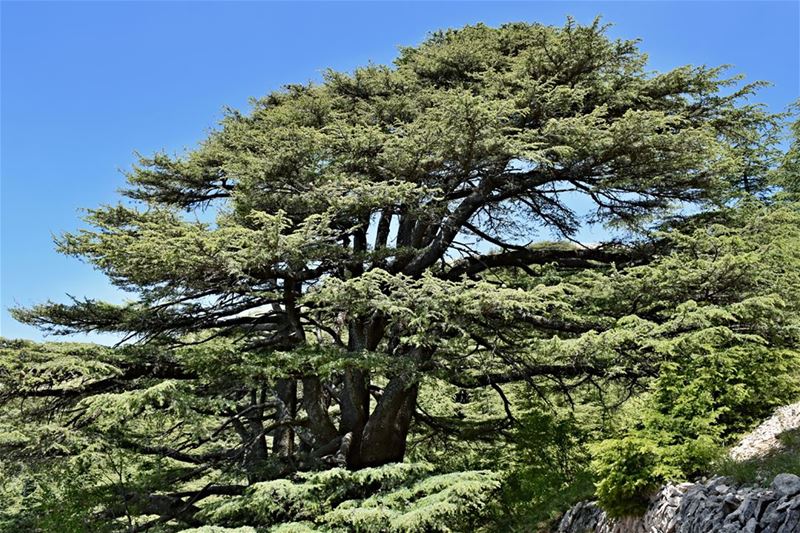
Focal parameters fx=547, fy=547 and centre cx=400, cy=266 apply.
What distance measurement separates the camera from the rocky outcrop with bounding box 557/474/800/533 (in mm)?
4809

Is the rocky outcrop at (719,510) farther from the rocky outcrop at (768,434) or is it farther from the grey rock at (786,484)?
the rocky outcrop at (768,434)

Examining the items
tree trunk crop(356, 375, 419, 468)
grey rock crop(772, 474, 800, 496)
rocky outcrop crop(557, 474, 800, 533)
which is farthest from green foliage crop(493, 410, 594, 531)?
grey rock crop(772, 474, 800, 496)

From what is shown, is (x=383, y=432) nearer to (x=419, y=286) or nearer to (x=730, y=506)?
(x=419, y=286)

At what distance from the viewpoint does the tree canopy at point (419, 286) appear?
753 cm

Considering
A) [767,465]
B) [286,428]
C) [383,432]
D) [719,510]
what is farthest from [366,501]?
[286,428]

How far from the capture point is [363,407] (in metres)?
10.8

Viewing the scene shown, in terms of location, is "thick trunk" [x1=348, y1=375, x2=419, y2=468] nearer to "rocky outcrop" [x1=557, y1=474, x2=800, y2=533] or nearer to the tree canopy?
the tree canopy

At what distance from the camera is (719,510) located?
541 cm

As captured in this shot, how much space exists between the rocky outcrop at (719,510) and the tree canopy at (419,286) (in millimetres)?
443

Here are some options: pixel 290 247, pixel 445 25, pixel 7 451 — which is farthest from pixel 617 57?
pixel 7 451

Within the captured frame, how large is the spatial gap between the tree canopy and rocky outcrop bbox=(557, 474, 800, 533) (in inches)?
17.4

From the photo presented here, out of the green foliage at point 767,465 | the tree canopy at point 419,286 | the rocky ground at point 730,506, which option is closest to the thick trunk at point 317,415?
the tree canopy at point 419,286

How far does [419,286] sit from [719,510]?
5269 mm

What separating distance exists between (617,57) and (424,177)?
4.34 m
